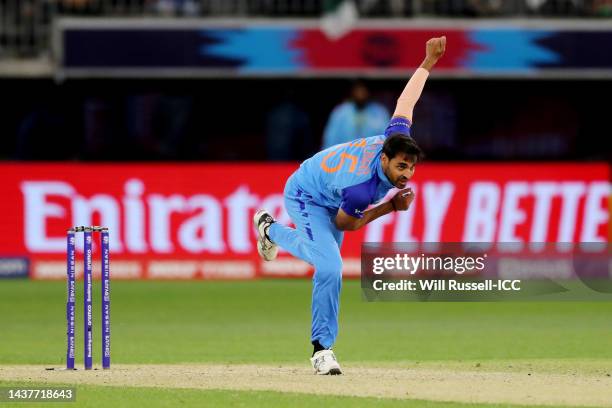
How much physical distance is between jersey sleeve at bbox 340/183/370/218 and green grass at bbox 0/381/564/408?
1172 millimetres

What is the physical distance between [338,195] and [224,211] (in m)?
7.95

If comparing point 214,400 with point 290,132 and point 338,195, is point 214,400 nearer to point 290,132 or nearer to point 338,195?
point 338,195

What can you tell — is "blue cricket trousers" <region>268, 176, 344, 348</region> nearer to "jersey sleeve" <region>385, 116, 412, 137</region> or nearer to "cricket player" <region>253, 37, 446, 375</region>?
"cricket player" <region>253, 37, 446, 375</region>

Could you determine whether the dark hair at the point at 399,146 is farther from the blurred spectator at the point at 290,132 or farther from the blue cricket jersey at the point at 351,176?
the blurred spectator at the point at 290,132

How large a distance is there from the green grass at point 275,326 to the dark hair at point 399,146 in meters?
2.58


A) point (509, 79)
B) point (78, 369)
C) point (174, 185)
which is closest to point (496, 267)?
point (174, 185)

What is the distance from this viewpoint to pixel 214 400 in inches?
336

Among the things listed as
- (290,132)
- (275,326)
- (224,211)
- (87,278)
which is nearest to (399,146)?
(87,278)

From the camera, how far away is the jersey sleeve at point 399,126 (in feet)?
30.1

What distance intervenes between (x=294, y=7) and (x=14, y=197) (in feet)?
17.0

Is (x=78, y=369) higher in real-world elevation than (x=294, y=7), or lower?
lower

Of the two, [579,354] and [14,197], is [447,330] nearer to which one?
[579,354]

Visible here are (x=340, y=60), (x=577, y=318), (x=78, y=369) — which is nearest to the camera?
(x=78, y=369)

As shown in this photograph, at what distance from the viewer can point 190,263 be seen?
17219 mm
